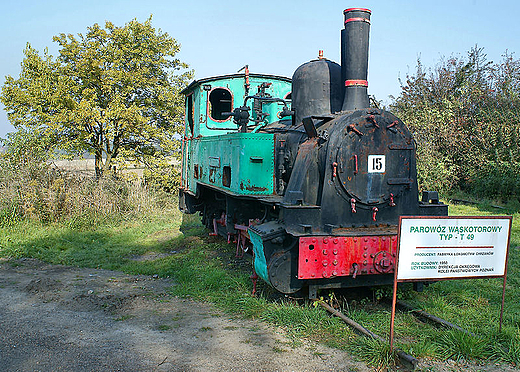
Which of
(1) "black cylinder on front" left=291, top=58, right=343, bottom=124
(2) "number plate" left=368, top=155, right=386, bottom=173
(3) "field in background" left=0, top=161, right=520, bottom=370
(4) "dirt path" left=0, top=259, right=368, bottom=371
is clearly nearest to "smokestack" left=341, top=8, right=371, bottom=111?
(1) "black cylinder on front" left=291, top=58, right=343, bottom=124

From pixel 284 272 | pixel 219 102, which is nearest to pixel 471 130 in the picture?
pixel 219 102

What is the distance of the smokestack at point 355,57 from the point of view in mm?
5094

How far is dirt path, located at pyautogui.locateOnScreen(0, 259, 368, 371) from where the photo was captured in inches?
141

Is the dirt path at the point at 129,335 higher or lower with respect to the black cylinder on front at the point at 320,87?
lower

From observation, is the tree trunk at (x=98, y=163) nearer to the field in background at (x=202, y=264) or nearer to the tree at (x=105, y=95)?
the tree at (x=105, y=95)

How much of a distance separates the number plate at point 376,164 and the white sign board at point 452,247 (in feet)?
3.89

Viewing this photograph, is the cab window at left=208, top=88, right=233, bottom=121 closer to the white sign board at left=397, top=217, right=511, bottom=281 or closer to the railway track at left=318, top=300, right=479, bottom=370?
the railway track at left=318, top=300, right=479, bottom=370

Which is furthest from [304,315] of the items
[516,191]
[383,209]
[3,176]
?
[516,191]

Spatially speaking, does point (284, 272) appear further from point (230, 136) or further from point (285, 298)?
point (230, 136)

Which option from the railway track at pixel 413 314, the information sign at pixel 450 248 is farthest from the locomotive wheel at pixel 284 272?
the information sign at pixel 450 248

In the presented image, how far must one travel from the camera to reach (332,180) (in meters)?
4.71

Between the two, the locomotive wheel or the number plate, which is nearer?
the locomotive wheel

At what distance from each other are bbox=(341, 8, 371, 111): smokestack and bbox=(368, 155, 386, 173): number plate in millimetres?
688

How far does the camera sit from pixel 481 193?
49.6ft
